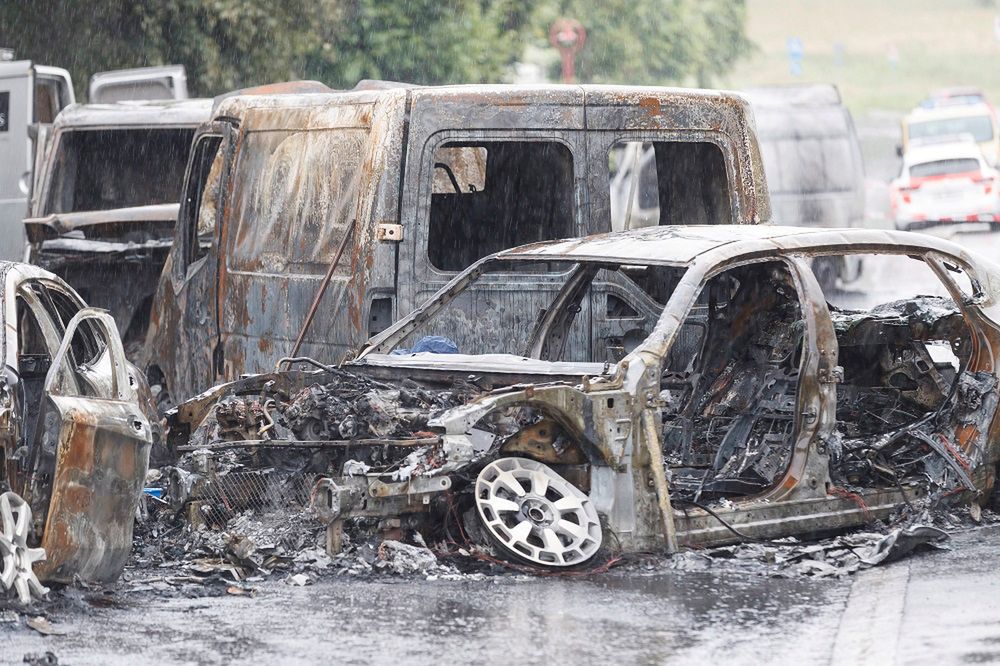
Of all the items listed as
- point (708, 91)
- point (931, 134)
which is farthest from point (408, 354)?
point (931, 134)

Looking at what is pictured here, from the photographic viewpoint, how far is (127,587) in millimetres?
6934

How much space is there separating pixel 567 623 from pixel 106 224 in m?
8.35

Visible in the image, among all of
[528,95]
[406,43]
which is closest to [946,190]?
[406,43]

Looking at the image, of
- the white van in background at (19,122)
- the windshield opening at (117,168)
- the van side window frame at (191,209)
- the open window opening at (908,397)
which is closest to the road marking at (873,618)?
the open window opening at (908,397)

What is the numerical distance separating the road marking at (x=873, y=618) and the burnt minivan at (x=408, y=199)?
2.01m

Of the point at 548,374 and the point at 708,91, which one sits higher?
the point at 708,91

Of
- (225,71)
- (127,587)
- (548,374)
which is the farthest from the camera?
(225,71)

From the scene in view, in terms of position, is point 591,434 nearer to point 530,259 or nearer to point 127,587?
point 530,259

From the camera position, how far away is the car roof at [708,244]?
25.3 ft

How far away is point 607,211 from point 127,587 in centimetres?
354

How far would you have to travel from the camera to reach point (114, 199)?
49.6 ft

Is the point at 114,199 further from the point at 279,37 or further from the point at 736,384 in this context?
the point at 279,37

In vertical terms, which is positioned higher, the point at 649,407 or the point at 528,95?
the point at 528,95

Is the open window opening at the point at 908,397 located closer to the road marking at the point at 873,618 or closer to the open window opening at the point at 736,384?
the open window opening at the point at 736,384
